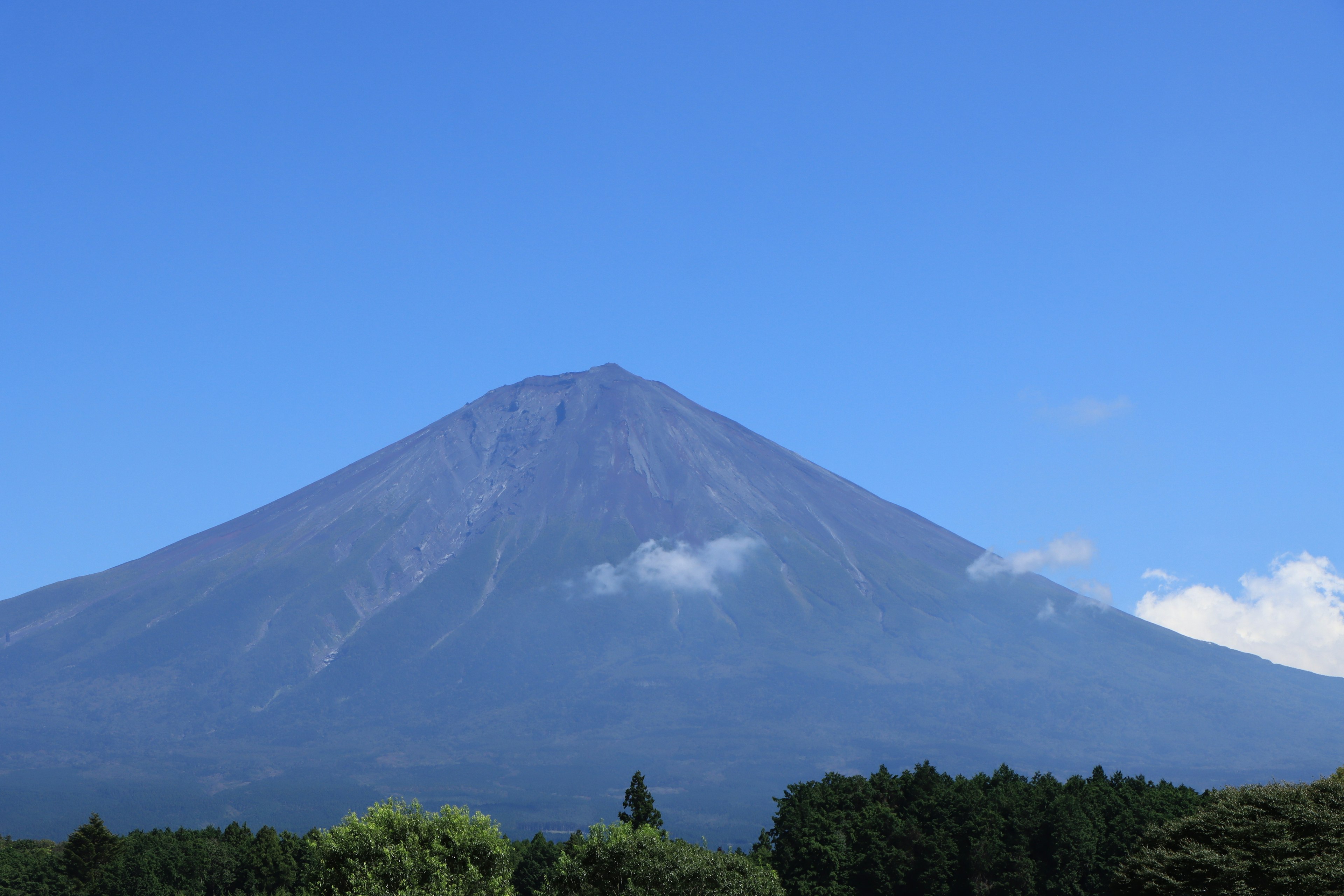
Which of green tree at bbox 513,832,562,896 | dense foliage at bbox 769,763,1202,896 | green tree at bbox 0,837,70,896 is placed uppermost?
dense foliage at bbox 769,763,1202,896

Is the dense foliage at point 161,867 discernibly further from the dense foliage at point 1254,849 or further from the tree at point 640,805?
the dense foliage at point 1254,849

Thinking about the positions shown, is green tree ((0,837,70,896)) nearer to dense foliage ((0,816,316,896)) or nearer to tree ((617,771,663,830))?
dense foliage ((0,816,316,896))

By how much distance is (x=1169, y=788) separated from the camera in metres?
73.9

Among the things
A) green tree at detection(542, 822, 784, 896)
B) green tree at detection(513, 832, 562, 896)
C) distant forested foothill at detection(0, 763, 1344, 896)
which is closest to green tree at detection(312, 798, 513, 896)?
distant forested foothill at detection(0, 763, 1344, 896)

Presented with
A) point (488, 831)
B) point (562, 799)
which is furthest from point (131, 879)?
point (562, 799)

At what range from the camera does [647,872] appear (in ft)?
Result: 147

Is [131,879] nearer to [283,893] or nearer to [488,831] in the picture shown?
[283,893]

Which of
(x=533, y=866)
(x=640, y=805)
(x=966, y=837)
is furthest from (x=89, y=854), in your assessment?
(x=966, y=837)

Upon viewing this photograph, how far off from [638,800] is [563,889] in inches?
880

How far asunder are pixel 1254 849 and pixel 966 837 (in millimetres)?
24973

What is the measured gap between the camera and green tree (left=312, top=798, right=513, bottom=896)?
1708 inches

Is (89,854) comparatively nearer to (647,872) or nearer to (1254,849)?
Result: (647,872)

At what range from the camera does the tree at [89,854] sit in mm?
75125

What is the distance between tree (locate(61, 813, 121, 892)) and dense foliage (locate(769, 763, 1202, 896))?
133 feet
